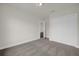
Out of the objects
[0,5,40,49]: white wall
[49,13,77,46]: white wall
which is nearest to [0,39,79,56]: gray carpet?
[0,5,40,49]: white wall

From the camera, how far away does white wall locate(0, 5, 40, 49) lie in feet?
10.6

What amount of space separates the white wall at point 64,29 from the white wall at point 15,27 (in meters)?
1.69

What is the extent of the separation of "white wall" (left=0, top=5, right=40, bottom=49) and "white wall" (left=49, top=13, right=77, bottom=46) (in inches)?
66.6

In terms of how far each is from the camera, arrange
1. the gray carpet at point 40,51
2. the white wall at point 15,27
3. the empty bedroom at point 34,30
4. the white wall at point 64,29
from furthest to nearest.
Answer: the white wall at point 64,29 → the white wall at point 15,27 → the empty bedroom at point 34,30 → the gray carpet at point 40,51

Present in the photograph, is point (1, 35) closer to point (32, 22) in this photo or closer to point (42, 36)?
point (32, 22)

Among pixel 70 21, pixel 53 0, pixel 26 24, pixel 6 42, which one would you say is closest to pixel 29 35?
pixel 26 24

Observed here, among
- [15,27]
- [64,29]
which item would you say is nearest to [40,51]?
[15,27]

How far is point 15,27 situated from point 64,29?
3132 millimetres

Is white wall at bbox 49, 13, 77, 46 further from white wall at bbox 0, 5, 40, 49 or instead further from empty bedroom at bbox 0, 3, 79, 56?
white wall at bbox 0, 5, 40, 49

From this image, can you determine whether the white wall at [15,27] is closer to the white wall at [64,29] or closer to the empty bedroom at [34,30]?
the empty bedroom at [34,30]

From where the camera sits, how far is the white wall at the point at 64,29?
3750 millimetres

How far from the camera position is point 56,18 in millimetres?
4852

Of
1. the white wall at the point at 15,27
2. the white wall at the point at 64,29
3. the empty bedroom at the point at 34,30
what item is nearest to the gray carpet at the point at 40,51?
the empty bedroom at the point at 34,30

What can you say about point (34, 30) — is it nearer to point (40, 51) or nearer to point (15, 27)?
point (15, 27)
